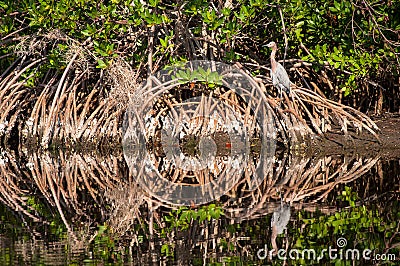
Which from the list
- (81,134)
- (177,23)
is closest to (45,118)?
(81,134)

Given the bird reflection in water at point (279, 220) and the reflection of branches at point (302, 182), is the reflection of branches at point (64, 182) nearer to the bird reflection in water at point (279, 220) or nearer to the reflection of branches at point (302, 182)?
the reflection of branches at point (302, 182)

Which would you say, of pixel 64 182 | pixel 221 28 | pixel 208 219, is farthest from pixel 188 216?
pixel 221 28

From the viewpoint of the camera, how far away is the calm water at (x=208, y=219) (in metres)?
5.80

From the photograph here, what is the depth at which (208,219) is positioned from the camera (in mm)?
7086

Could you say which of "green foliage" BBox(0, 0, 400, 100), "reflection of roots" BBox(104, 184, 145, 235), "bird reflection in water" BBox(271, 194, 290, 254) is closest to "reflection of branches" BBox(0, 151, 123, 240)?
"reflection of roots" BBox(104, 184, 145, 235)

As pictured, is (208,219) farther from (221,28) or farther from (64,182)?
(221,28)

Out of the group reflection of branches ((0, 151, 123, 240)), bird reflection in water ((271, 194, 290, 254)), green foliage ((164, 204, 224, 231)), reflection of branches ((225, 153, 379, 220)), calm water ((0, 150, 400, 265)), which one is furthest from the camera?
reflection of branches ((0, 151, 123, 240))

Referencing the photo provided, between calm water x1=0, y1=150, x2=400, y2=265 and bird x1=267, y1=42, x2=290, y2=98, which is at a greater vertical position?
bird x1=267, y1=42, x2=290, y2=98

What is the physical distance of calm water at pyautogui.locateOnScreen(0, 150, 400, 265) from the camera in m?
5.80

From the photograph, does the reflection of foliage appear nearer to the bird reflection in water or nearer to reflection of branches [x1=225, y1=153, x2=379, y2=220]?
the bird reflection in water

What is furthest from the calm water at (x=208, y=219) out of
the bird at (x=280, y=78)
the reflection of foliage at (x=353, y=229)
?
the bird at (x=280, y=78)

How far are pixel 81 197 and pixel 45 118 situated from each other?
4.14 meters

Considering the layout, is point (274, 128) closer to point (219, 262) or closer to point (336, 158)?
point (336, 158)

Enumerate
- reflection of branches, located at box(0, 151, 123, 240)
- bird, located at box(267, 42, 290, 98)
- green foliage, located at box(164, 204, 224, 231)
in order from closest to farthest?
green foliage, located at box(164, 204, 224, 231)
reflection of branches, located at box(0, 151, 123, 240)
bird, located at box(267, 42, 290, 98)
